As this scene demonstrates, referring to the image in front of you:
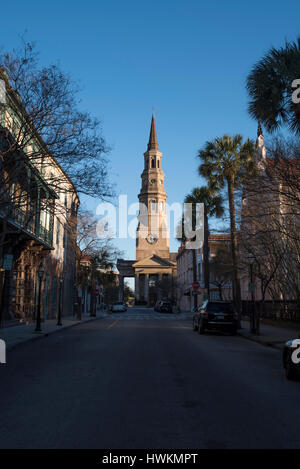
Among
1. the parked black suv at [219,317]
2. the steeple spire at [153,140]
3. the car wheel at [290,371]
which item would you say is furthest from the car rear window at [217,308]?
the steeple spire at [153,140]

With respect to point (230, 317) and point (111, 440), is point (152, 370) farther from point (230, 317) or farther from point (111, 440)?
point (230, 317)

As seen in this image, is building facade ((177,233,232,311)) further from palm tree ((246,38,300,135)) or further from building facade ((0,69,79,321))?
palm tree ((246,38,300,135))

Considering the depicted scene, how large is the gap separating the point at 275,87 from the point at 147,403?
11833 mm

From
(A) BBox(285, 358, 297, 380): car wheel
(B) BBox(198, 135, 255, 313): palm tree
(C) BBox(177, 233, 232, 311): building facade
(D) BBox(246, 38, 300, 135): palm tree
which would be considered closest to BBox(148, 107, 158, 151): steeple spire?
(C) BBox(177, 233, 232, 311): building facade

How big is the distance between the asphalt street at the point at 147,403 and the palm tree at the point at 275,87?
8.04 meters

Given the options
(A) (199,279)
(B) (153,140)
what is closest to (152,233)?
(B) (153,140)

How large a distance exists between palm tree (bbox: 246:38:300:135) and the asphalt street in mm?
8036

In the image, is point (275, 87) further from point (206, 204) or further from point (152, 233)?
point (152, 233)

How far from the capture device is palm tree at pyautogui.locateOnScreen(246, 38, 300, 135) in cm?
1468

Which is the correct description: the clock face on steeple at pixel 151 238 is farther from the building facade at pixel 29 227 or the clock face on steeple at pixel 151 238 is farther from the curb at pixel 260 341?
the curb at pixel 260 341

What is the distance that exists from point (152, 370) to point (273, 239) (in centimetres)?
1493

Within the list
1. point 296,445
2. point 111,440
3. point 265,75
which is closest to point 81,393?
point 111,440

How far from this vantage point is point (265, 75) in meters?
15.2

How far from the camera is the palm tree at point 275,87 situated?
578 inches
